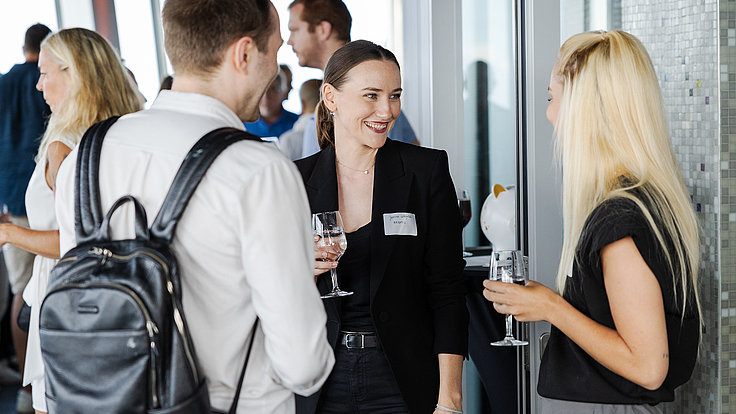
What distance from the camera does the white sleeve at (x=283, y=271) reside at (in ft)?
3.51

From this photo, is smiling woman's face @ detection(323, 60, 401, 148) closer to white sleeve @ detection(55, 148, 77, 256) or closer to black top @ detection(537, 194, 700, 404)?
black top @ detection(537, 194, 700, 404)

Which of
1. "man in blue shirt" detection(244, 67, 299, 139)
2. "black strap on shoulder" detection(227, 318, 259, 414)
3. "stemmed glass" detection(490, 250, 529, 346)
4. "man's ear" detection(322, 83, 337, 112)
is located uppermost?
"man in blue shirt" detection(244, 67, 299, 139)

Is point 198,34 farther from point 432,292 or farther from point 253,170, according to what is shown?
point 432,292

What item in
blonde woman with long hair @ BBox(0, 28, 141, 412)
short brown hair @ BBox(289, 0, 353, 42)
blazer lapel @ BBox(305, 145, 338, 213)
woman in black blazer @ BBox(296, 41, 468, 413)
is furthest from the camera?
short brown hair @ BBox(289, 0, 353, 42)

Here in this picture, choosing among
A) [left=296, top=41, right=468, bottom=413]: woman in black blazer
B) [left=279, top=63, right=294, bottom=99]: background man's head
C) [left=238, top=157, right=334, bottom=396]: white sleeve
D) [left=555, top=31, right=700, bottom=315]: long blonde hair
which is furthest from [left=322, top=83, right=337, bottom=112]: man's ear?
[left=279, top=63, right=294, bottom=99]: background man's head

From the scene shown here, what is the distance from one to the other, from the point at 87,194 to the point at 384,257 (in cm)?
93

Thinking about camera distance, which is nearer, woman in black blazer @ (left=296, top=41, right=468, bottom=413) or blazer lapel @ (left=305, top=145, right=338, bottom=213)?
woman in black blazer @ (left=296, top=41, right=468, bottom=413)

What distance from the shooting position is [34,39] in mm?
4723

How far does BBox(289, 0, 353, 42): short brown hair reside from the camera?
3289 mm

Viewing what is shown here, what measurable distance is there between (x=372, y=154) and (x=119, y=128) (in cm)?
103

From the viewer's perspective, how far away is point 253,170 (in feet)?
3.51

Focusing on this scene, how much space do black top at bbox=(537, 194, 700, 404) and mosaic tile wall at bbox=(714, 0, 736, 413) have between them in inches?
7.8

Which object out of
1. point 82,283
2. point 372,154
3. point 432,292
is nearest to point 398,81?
point 372,154

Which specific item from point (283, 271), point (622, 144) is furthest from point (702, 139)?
point (283, 271)
